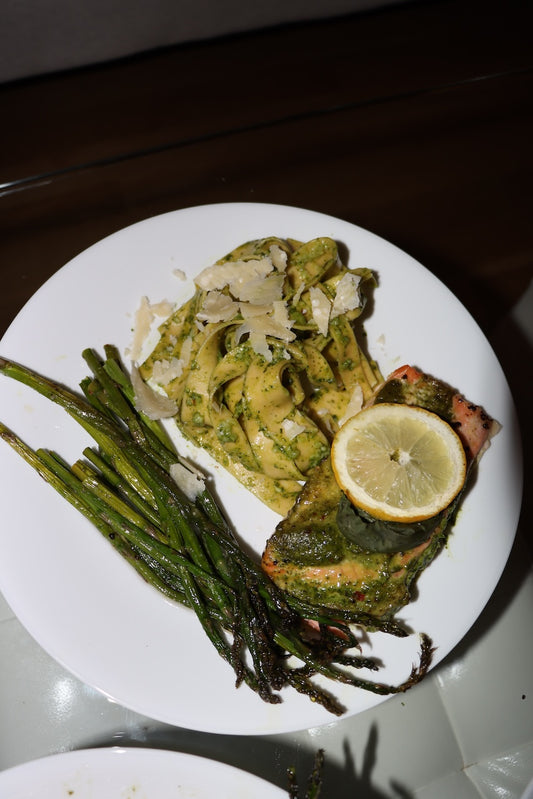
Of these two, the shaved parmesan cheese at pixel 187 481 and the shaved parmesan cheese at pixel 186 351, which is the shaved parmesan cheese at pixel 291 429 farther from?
the shaved parmesan cheese at pixel 186 351

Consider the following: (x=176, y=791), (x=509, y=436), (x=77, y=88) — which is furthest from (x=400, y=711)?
(x=77, y=88)

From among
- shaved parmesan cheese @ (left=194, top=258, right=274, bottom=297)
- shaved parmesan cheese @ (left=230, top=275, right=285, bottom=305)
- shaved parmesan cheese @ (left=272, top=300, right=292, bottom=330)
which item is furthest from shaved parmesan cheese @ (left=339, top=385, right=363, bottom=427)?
shaved parmesan cheese @ (left=194, top=258, right=274, bottom=297)

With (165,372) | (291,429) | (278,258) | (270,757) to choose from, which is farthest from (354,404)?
(270,757)

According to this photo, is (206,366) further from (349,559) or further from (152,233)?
(349,559)

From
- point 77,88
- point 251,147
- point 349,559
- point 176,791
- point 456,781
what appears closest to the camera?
point 176,791

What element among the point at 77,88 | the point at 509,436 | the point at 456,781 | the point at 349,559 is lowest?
the point at 456,781

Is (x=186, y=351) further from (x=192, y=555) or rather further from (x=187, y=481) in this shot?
(x=192, y=555)
